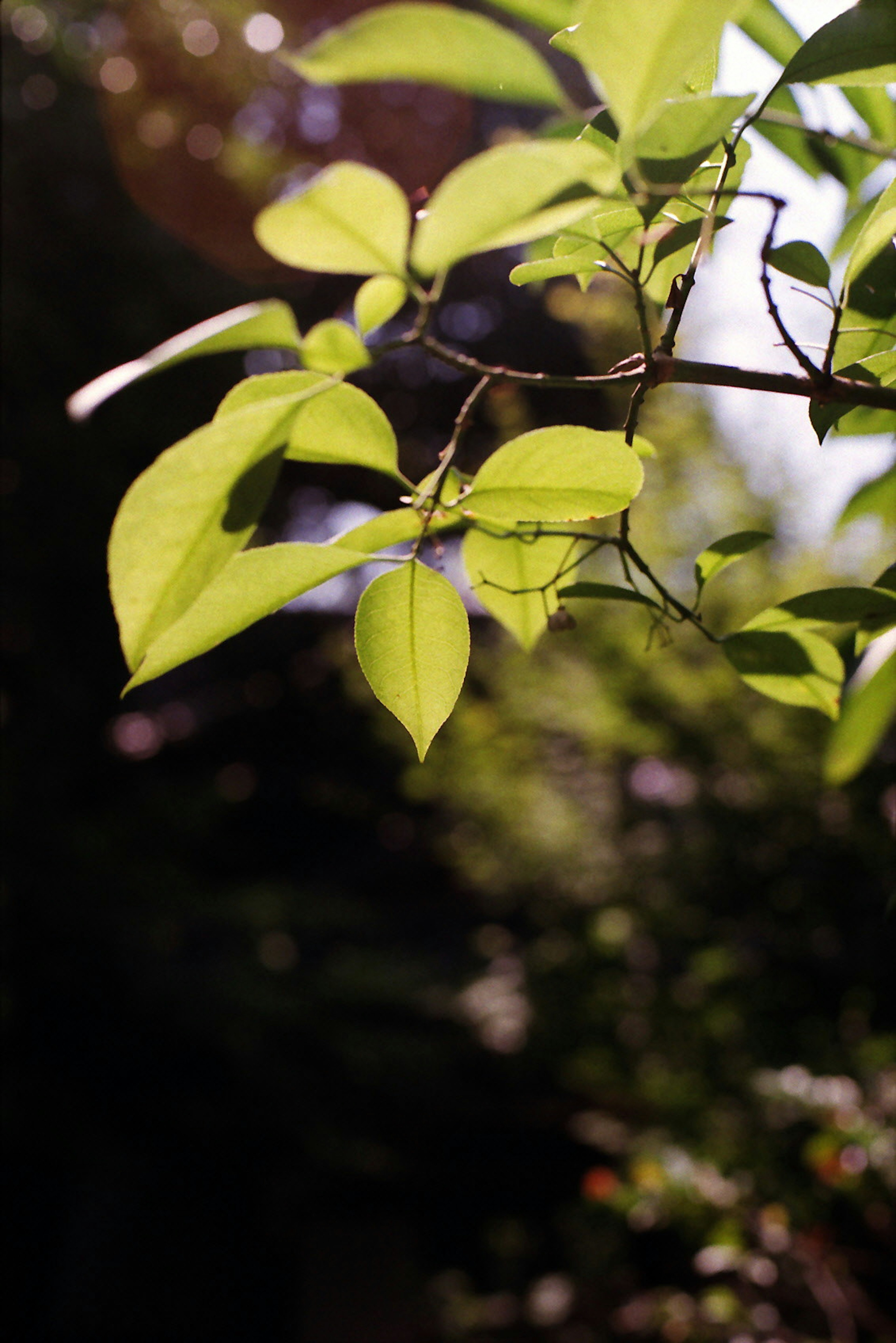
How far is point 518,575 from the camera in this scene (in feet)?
1.34

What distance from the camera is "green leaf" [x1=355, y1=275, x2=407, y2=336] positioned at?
0.28 m

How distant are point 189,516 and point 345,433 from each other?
0.31 ft

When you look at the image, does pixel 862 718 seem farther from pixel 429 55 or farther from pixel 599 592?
pixel 429 55

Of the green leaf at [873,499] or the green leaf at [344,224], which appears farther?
the green leaf at [873,499]

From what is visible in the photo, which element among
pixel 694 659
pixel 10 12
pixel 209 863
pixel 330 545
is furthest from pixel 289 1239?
pixel 10 12

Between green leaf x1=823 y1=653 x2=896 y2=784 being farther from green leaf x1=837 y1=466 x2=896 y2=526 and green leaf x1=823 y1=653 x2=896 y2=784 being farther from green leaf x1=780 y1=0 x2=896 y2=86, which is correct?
green leaf x1=780 y1=0 x2=896 y2=86

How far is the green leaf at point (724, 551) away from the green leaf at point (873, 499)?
0.14 meters

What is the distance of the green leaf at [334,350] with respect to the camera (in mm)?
254

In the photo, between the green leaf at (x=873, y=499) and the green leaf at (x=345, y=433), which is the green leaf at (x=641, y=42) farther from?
the green leaf at (x=873, y=499)

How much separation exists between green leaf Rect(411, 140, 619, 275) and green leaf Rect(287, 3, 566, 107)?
1 cm

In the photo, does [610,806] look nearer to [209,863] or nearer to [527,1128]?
[527,1128]

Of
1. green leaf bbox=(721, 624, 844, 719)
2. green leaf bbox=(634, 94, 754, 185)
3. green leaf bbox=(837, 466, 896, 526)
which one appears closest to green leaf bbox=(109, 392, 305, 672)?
green leaf bbox=(634, 94, 754, 185)

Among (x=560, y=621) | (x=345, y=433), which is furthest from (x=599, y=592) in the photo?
(x=345, y=433)

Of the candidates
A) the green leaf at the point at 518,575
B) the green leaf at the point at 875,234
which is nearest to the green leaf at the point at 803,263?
the green leaf at the point at 875,234
